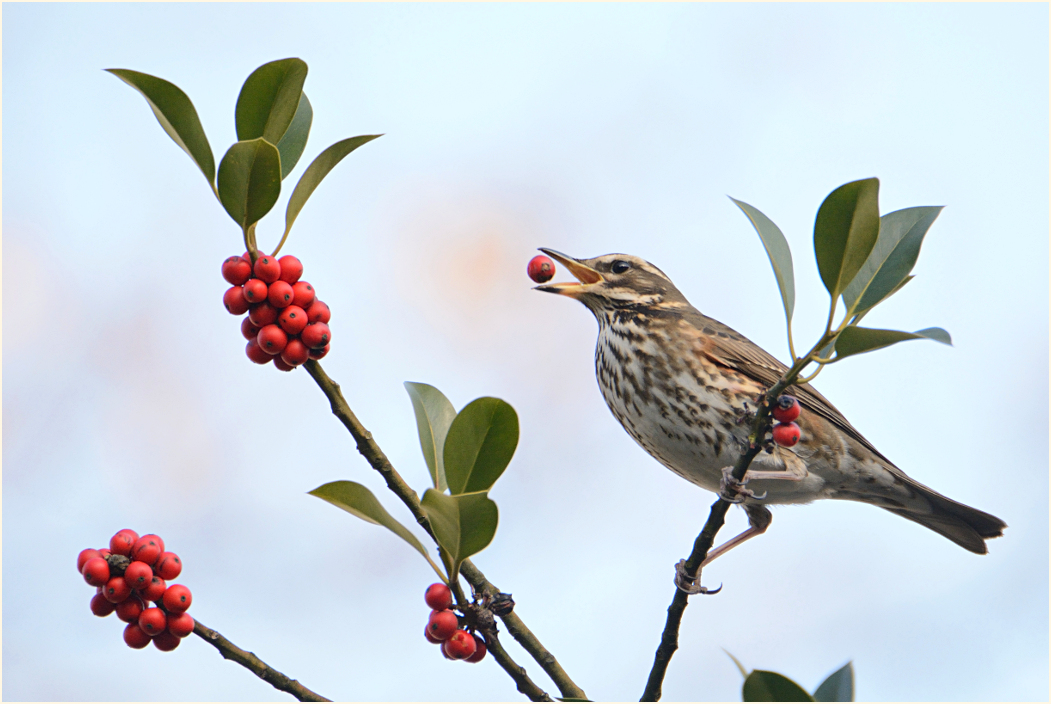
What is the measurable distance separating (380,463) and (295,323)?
42 centimetres

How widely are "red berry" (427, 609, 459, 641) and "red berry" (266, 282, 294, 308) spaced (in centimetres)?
90

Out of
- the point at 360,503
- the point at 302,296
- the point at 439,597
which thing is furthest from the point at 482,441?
the point at 302,296

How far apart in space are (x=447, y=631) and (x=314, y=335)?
0.84 m

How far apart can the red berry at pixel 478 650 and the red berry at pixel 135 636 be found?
81cm

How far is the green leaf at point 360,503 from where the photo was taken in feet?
6.75

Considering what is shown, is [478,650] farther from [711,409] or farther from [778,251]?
[711,409]

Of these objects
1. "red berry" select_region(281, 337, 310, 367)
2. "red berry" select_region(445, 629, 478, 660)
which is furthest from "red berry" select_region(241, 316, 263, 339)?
"red berry" select_region(445, 629, 478, 660)

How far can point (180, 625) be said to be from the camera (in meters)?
2.10

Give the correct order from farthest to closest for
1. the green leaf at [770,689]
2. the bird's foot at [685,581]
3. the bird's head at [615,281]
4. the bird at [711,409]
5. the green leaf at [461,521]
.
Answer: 1. the bird's head at [615,281]
2. the bird at [711,409]
3. the bird's foot at [685,581]
4. the green leaf at [461,521]
5. the green leaf at [770,689]

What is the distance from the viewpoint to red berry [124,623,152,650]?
6.98 ft

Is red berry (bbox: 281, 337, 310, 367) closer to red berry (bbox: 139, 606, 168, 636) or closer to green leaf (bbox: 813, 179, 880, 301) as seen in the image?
red berry (bbox: 139, 606, 168, 636)

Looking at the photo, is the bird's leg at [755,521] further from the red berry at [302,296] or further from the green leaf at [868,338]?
the red berry at [302,296]

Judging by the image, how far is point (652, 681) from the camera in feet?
8.98

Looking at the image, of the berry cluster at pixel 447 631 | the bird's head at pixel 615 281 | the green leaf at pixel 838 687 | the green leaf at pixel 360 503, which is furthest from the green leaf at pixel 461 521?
the bird's head at pixel 615 281
